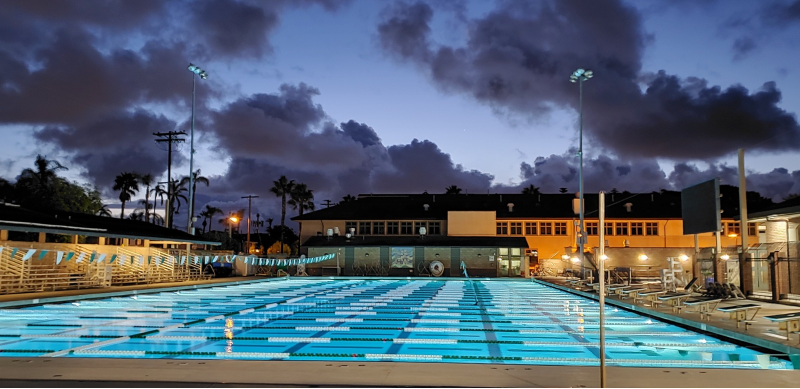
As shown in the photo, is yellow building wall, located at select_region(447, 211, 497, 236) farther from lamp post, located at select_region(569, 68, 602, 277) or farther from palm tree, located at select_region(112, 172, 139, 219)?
palm tree, located at select_region(112, 172, 139, 219)

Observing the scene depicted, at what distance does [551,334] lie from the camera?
11.4 meters

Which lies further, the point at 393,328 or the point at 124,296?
the point at 124,296

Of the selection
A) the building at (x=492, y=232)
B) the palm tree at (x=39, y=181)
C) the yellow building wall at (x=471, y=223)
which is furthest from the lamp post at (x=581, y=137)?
the palm tree at (x=39, y=181)

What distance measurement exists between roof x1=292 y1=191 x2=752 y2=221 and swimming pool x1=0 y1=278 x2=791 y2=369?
28.7 meters

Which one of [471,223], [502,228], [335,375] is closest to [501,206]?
[502,228]

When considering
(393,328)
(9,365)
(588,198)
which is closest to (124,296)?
(393,328)

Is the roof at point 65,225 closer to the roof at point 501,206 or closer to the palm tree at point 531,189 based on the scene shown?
the roof at point 501,206

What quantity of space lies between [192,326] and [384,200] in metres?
38.8

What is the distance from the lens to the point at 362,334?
11.2 m

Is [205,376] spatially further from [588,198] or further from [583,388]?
[588,198]

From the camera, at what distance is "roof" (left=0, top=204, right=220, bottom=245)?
1817cm

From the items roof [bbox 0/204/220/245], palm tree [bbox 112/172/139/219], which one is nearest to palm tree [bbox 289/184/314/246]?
palm tree [bbox 112/172/139/219]

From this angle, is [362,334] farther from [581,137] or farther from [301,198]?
[301,198]

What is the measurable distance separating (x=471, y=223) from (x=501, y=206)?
440cm
